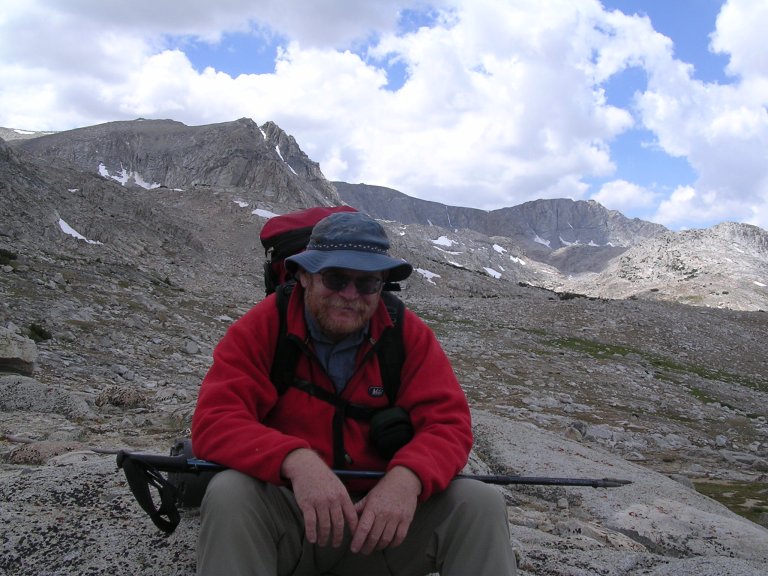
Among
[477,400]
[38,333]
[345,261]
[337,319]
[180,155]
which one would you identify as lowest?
[477,400]

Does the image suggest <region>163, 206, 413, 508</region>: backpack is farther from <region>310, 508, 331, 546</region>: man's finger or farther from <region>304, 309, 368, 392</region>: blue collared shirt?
<region>310, 508, 331, 546</region>: man's finger

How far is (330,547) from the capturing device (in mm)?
3121

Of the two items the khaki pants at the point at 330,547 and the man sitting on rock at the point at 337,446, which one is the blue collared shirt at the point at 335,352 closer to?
the man sitting on rock at the point at 337,446

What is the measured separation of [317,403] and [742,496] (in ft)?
34.5

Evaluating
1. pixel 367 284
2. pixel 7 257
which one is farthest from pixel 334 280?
pixel 7 257

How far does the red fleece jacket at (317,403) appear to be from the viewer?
10.2ft

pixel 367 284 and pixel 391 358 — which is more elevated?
pixel 367 284

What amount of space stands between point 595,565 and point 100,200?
45411 millimetres

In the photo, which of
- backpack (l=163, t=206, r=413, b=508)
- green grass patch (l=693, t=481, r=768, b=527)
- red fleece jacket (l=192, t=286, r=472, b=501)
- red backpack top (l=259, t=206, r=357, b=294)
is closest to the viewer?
red fleece jacket (l=192, t=286, r=472, b=501)

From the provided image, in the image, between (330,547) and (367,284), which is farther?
(367,284)

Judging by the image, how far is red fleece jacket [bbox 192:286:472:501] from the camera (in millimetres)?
3094

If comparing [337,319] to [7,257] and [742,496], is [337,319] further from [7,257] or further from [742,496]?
[7,257]

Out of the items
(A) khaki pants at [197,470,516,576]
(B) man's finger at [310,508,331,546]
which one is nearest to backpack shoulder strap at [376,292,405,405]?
(A) khaki pants at [197,470,516,576]

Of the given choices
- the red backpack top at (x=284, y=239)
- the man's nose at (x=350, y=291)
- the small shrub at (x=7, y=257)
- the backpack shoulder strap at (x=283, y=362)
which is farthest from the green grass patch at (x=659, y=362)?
the backpack shoulder strap at (x=283, y=362)
